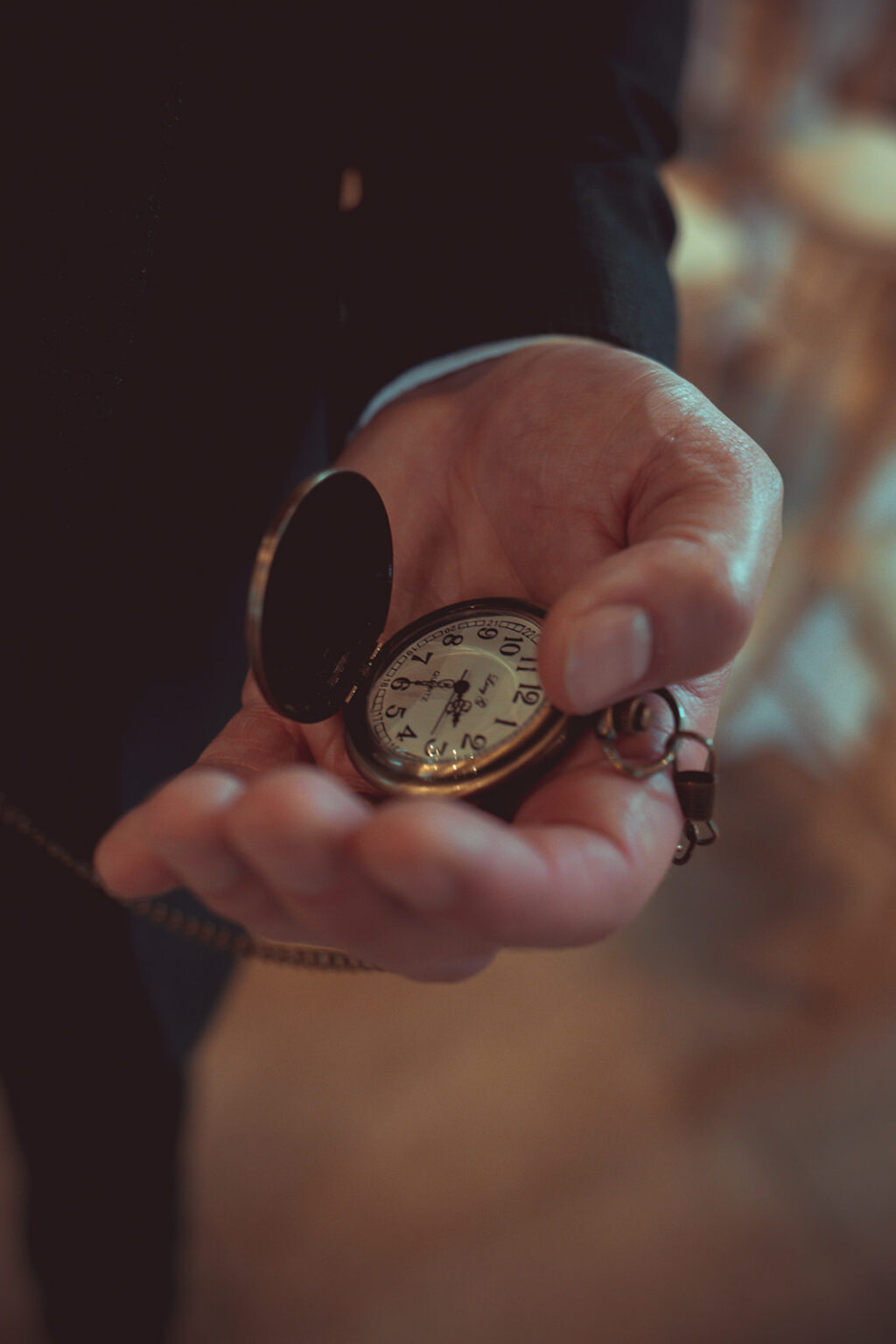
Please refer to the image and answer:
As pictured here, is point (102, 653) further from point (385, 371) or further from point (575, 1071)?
point (575, 1071)

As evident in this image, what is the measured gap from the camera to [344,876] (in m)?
0.49

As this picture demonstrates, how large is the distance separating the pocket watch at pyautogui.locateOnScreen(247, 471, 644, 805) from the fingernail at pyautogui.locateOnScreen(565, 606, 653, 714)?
0.07 meters

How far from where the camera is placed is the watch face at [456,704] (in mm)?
677

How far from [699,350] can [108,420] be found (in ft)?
8.17

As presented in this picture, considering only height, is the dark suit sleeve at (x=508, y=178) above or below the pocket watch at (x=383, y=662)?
above

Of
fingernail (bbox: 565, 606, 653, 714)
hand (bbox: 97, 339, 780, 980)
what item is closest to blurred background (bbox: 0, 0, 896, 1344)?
hand (bbox: 97, 339, 780, 980)

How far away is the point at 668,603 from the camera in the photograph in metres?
0.54

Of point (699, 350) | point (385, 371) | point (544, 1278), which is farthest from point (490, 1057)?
point (699, 350)

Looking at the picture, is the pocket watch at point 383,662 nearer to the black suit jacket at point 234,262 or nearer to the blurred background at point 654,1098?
the black suit jacket at point 234,262

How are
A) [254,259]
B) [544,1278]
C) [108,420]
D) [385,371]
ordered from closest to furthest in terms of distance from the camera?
[108,420]
[254,259]
[385,371]
[544,1278]

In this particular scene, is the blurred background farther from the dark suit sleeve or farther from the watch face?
the watch face

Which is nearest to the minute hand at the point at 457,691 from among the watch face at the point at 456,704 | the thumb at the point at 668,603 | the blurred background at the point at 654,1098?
the watch face at the point at 456,704

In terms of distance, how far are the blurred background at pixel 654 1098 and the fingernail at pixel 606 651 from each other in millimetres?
1097

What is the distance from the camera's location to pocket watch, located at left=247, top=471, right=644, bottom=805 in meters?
0.66
